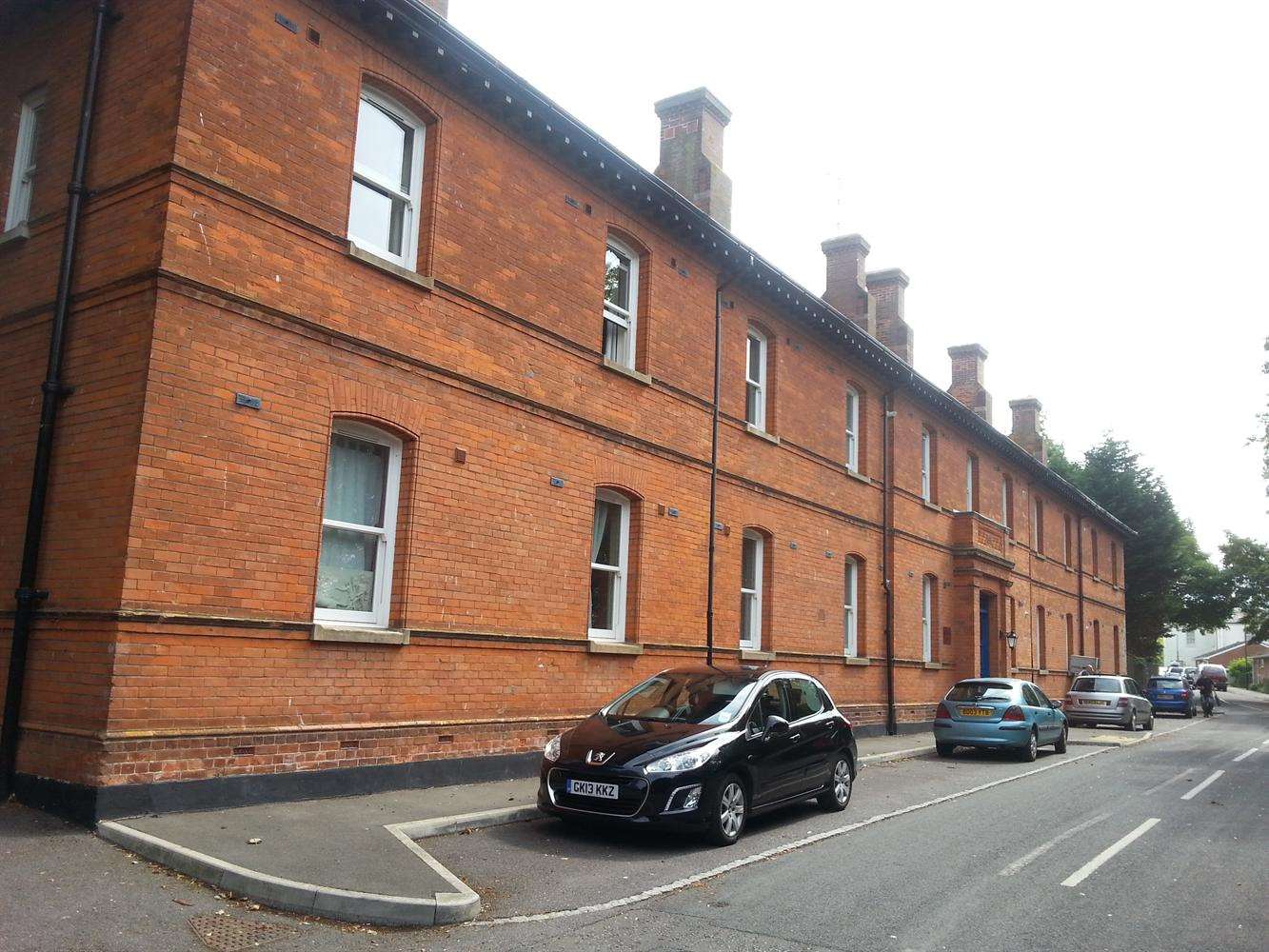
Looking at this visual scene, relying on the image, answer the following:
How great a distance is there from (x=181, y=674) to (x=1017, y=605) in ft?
89.3

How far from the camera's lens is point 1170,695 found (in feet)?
119

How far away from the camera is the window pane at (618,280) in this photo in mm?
14672

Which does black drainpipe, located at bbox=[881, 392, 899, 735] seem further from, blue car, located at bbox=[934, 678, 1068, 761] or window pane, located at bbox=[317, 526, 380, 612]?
window pane, located at bbox=[317, 526, 380, 612]

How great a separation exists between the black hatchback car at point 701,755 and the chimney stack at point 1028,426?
30375 millimetres

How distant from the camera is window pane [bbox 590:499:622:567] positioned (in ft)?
45.4

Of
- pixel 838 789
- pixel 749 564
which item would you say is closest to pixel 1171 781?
pixel 838 789

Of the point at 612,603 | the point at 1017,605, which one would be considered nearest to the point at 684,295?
the point at 612,603

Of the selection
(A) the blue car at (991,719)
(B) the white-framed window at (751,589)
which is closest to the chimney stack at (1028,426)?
(A) the blue car at (991,719)

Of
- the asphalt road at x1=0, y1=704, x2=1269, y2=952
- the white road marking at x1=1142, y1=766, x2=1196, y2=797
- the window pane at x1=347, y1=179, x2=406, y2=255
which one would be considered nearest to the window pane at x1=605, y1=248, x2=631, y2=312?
the window pane at x1=347, y1=179, x2=406, y2=255

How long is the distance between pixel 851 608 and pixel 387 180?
540 inches

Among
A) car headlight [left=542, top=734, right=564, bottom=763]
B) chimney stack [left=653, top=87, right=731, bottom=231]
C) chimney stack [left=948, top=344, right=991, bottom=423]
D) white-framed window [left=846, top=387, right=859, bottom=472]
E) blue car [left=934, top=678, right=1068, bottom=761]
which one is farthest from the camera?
chimney stack [left=948, top=344, right=991, bottom=423]

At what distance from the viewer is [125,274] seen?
8.89 metres

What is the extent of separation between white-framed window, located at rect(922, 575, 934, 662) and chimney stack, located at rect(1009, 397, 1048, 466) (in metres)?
15.7

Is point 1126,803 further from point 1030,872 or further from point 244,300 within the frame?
point 244,300
